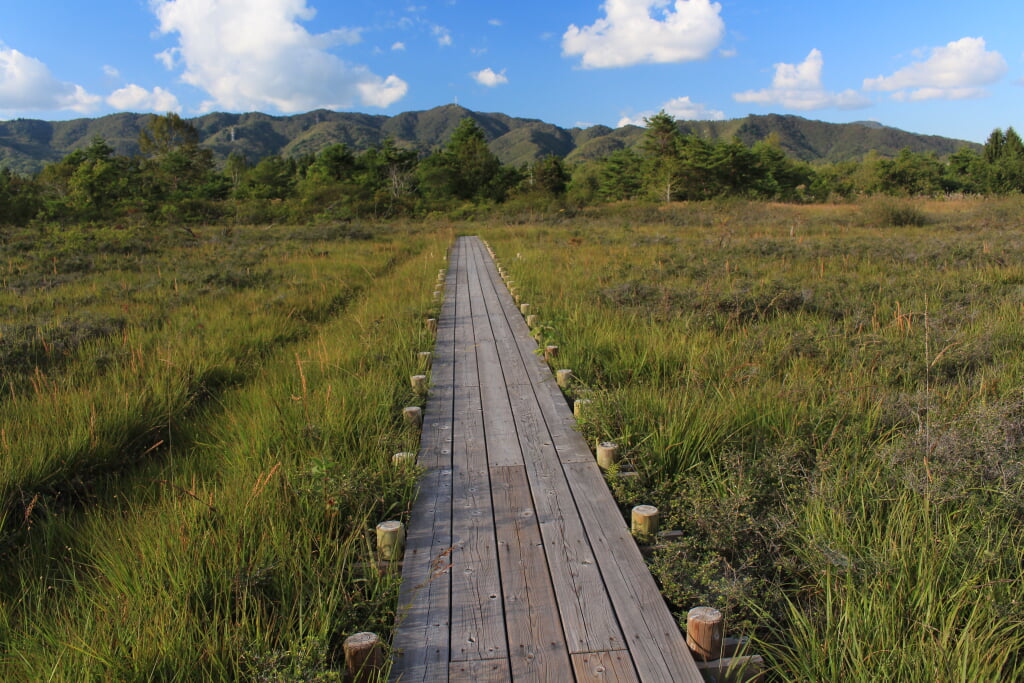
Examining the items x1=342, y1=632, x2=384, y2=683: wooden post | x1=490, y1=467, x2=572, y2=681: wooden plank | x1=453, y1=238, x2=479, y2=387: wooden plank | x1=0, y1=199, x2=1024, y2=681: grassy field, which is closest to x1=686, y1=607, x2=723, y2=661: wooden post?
x1=0, y1=199, x2=1024, y2=681: grassy field

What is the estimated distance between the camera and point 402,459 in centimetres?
324

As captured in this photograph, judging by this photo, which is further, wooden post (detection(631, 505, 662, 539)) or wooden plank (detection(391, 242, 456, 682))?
wooden post (detection(631, 505, 662, 539))

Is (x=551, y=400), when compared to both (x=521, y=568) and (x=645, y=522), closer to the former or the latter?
(x=645, y=522)

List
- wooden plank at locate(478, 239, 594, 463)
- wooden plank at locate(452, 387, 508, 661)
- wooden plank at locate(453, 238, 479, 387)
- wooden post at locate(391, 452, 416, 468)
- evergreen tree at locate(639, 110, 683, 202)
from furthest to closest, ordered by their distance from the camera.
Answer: evergreen tree at locate(639, 110, 683, 202), wooden plank at locate(453, 238, 479, 387), wooden plank at locate(478, 239, 594, 463), wooden post at locate(391, 452, 416, 468), wooden plank at locate(452, 387, 508, 661)

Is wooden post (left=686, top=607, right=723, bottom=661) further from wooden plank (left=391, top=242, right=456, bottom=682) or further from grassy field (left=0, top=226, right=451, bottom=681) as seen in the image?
grassy field (left=0, top=226, right=451, bottom=681)

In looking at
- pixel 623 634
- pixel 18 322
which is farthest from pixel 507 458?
pixel 18 322

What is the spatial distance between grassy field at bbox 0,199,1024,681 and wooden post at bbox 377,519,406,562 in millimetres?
103

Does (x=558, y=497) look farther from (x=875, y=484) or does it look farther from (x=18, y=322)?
(x=18, y=322)

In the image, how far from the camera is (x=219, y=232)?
22297 mm

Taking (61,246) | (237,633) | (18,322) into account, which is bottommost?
(237,633)

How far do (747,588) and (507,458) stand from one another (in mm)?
1608

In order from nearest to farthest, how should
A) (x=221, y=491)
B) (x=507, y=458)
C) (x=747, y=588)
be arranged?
(x=747, y=588), (x=221, y=491), (x=507, y=458)

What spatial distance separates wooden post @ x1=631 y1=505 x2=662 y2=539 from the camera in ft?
8.68

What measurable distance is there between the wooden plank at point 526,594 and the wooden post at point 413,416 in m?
0.92
